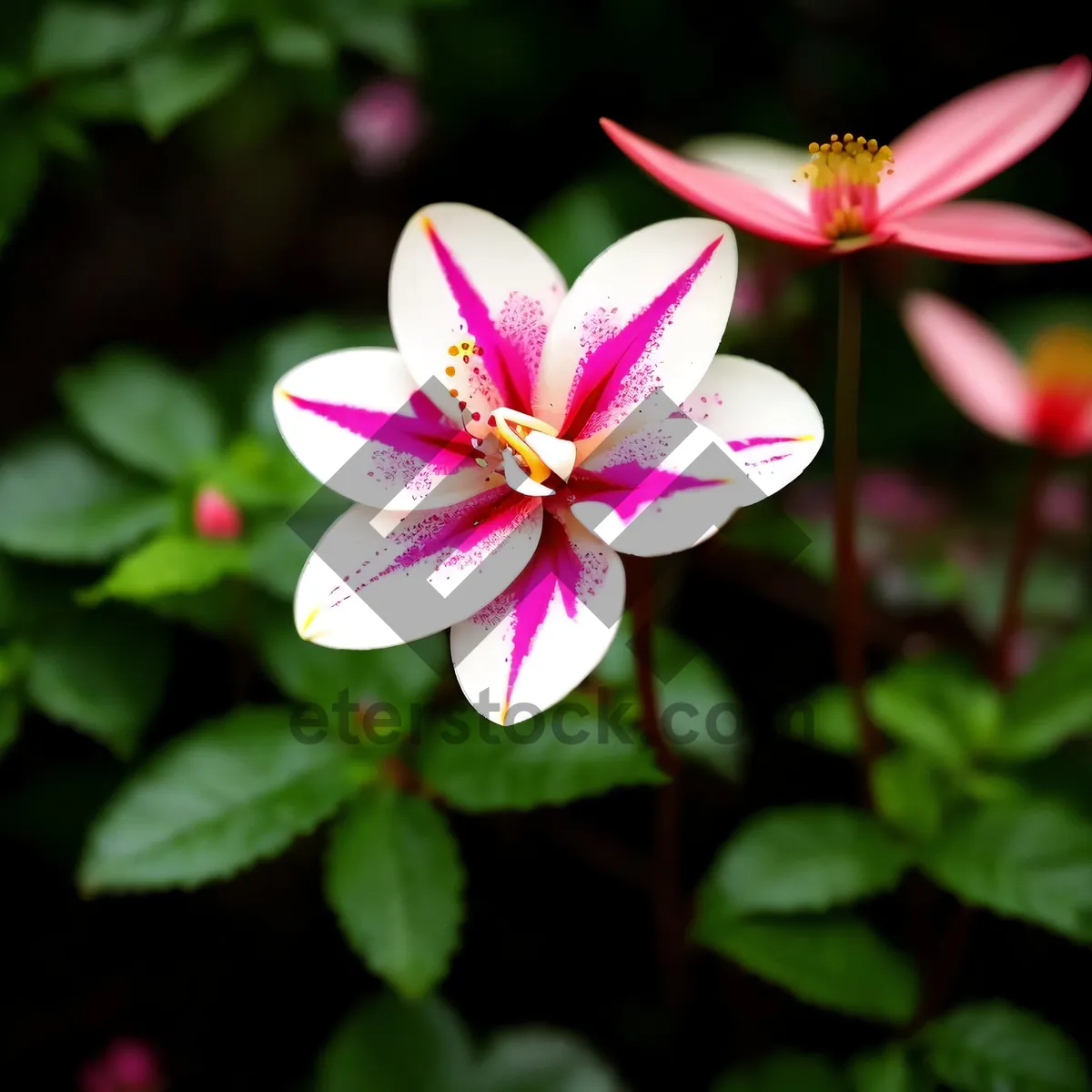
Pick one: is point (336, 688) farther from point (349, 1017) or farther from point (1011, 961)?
point (1011, 961)

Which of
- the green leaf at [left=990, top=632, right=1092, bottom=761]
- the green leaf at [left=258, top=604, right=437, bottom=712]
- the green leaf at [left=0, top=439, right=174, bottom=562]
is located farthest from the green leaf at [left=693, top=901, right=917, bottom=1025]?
the green leaf at [left=0, top=439, right=174, bottom=562]

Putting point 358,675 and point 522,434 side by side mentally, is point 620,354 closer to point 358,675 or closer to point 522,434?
point 522,434

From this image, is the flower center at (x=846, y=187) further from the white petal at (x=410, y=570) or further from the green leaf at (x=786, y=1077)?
the green leaf at (x=786, y=1077)

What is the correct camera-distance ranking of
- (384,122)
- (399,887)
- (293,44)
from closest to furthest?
(399,887)
(293,44)
(384,122)

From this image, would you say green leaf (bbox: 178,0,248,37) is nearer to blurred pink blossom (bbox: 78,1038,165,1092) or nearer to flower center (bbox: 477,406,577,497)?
flower center (bbox: 477,406,577,497)

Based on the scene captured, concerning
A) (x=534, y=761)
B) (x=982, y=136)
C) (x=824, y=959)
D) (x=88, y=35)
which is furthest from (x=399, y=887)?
(x=88, y=35)

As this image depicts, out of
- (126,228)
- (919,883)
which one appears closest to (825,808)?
(919,883)
